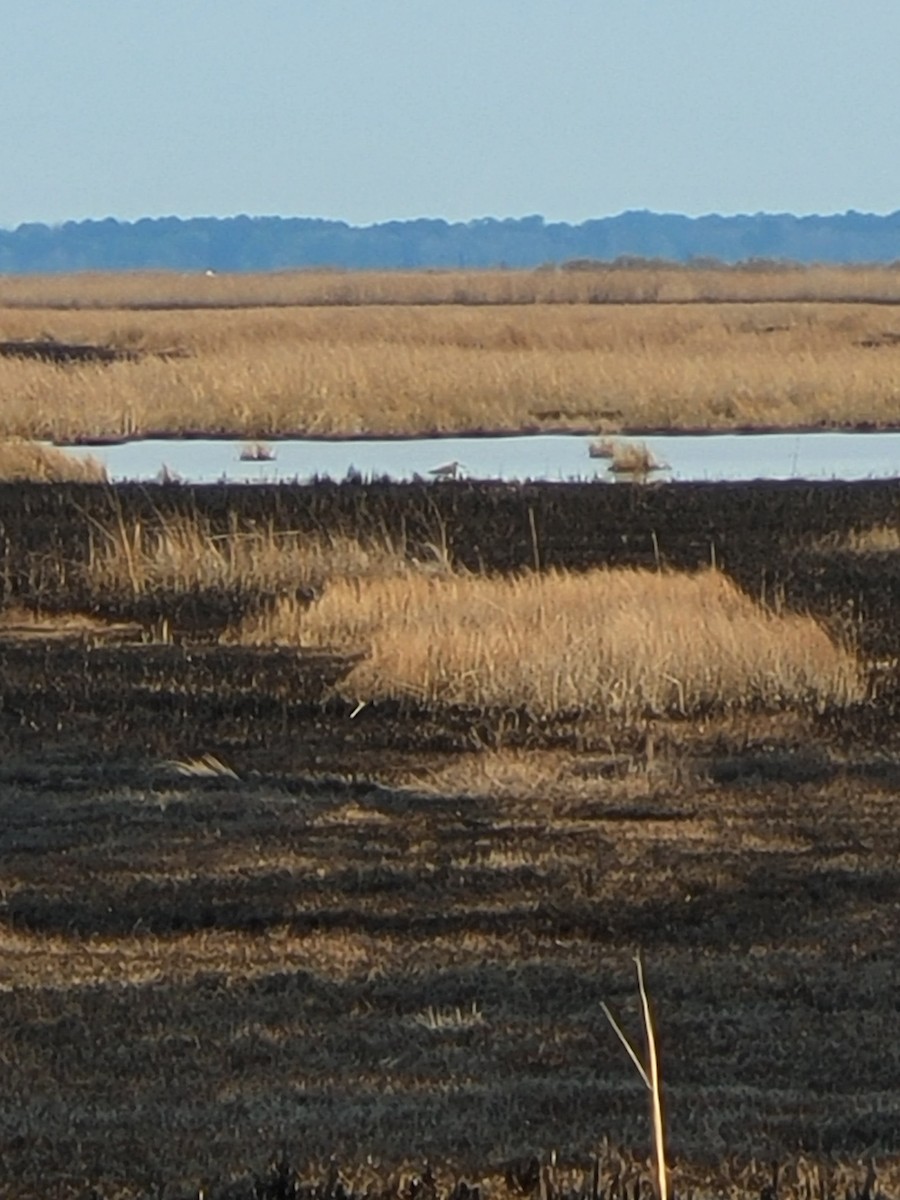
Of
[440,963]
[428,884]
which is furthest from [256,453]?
[440,963]

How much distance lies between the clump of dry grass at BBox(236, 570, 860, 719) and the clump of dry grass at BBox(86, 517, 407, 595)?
10.4 feet

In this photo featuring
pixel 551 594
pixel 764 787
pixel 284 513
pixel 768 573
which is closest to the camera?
pixel 764 787

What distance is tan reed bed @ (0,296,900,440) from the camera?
36.7 m

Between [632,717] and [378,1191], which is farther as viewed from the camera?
[632,717]

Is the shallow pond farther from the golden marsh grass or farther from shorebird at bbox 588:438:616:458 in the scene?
the golden marsh grass

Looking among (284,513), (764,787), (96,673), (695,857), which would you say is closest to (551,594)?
(96,673)

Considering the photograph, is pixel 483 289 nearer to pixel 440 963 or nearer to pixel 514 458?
pixel 514 458

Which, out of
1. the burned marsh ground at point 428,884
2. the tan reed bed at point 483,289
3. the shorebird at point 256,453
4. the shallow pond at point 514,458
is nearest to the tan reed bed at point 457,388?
the shallow pond at point 514,458

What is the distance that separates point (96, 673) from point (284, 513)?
762 centimetres

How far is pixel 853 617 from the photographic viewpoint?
18000 millimetres

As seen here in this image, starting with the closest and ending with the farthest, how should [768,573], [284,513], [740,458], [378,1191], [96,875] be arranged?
[378,1191], [96,875], [768,573], [284,513], [740,458]

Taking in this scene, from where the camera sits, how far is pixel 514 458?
1267 inches

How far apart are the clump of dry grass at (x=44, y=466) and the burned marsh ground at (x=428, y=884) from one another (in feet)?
22.0

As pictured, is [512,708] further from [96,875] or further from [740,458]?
[740,458]
